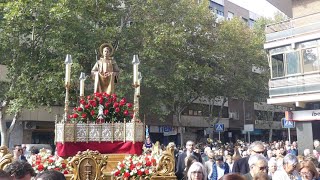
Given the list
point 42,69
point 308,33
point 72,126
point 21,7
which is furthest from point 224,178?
point 308,33

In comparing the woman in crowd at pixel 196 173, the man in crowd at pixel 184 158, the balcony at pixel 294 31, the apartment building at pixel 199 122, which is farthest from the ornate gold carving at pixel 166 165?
the apartment building at pixel 199 122

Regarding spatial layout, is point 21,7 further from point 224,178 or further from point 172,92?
point 224,178

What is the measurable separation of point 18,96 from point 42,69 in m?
1.94

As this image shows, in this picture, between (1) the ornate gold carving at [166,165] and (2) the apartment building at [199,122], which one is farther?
(2) the apartment building at [199,122]

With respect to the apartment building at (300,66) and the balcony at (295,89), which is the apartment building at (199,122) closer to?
the balcony at (295,89)

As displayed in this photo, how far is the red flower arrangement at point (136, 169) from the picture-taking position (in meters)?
7.82

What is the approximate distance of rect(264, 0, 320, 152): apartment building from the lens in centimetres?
2339

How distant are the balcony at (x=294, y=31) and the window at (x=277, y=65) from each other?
83cm

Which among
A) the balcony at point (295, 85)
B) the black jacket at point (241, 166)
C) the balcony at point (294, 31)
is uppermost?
the balcony at point (294, 31)

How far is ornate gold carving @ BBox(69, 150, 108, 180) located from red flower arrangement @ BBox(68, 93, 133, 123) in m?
1.89

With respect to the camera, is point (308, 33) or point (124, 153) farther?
point (308, 33)


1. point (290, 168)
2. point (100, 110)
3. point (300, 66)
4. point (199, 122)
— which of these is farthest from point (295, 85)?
point (199, 122)

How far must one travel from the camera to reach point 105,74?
10500mm

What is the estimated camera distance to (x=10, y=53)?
65.7 feet
